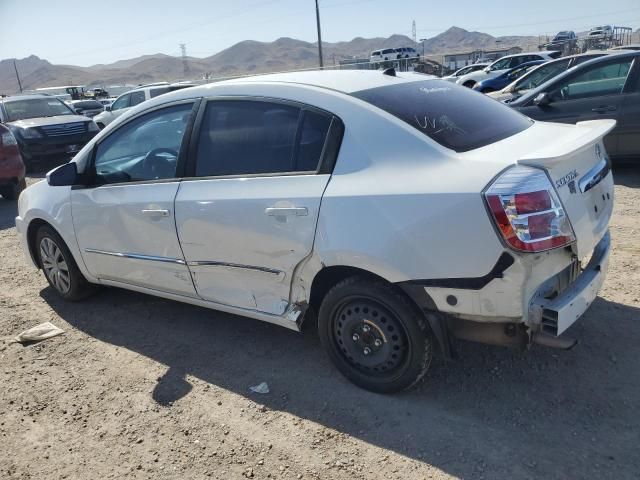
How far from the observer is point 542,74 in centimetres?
1145

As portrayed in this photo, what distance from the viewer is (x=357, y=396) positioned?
307 cm

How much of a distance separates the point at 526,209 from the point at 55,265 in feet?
12.9

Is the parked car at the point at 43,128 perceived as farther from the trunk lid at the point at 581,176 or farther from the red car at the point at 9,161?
the trunk lid at the point at 581,176

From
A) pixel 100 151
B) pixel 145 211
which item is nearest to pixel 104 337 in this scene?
pixel 145 211

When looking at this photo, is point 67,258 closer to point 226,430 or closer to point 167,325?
point 167,325

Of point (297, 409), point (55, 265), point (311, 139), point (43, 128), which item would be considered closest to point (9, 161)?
point (43, 128)

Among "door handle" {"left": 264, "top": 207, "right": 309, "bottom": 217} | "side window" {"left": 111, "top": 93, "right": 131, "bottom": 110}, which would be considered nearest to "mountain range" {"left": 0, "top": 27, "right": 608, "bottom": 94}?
"side window" {"left": 111, "top": 93, "right": 131, "bottom": 110}

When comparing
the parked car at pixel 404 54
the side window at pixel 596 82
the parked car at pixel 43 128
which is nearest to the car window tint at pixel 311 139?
the side window at pixel 596 82

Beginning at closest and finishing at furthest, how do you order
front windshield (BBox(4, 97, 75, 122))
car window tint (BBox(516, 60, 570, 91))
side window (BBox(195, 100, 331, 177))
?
side window (BBox(195, 100, 331, 177)) < car window tint (BBox(516, 60, 570, 91)) < front windshield (BBox(4, 97, 75, 122))

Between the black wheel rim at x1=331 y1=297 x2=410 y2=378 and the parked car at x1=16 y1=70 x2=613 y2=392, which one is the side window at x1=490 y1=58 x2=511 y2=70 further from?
the black wheel rim at x1=331 y1=297 x2=410 y2=378

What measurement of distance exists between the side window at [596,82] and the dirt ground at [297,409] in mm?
4248

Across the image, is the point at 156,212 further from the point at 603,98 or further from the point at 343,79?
the point at 603,98

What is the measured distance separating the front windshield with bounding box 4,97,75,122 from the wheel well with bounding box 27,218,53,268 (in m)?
9.36

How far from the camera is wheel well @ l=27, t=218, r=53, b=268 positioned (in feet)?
15.3
